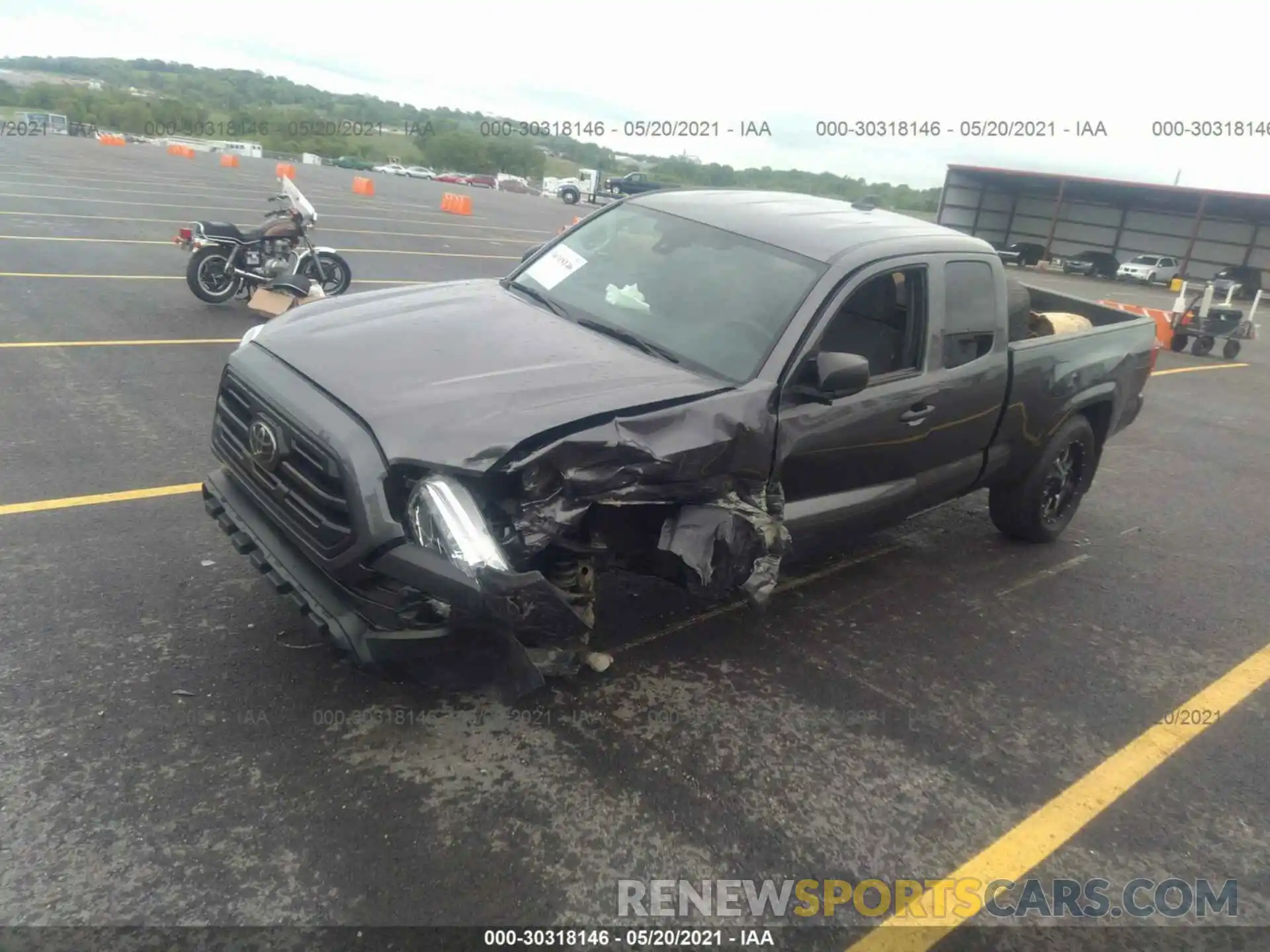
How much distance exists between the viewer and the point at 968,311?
15.3 ft

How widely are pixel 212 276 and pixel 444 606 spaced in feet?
27.8

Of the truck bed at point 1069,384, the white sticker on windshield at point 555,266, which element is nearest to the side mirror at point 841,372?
the white sticker on windshield at point 555,266

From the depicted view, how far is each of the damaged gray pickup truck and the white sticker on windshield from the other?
0.7 inches

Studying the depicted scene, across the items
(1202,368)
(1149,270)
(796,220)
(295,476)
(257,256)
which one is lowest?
(1149,270)

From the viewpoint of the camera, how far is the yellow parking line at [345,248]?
41.5 ft

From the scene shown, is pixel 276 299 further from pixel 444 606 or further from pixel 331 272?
pixel 444 606

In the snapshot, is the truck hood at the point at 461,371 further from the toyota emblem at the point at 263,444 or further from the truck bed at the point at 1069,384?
the truck bed at the point at 1069,384

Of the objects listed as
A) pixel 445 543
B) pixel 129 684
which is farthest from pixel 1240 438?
pixel 129 684

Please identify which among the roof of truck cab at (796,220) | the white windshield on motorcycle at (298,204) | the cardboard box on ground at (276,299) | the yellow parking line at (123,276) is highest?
the roof of truck cab at (796,220)

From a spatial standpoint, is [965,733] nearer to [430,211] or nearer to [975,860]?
[975,860]

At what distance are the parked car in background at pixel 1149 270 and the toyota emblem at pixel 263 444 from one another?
3958cm

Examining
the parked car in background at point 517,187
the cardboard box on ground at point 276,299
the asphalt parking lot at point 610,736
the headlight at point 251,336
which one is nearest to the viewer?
the asphalt parking lot at point 610,736

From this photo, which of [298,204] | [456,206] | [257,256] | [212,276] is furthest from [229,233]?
[456,206]

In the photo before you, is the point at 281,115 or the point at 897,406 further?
the point at 281,115
